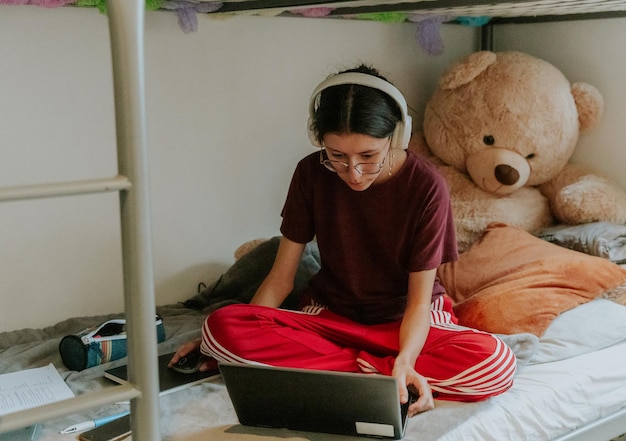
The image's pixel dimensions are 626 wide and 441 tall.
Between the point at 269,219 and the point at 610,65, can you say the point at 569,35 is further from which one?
the point at 269,219

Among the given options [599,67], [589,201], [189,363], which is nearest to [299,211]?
[189,363]

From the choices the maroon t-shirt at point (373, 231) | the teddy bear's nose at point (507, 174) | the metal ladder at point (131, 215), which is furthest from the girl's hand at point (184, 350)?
the teddy bear's nose at point (507, 174)

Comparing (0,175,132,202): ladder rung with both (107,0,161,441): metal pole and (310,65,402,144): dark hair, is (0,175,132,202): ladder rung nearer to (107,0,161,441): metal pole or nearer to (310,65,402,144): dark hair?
(107,0,161,441): metal pole

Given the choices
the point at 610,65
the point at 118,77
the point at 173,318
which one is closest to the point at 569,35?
the point at 610,65

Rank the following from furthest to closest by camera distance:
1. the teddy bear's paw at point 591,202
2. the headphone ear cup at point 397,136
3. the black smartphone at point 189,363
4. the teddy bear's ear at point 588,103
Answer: the teddy bear's ear at point 588,103 → the teddy bear's paw at point 591,202 → the black smartphone at point 189,363 → the headphone ear cup at point 397,136

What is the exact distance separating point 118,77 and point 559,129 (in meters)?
1.65

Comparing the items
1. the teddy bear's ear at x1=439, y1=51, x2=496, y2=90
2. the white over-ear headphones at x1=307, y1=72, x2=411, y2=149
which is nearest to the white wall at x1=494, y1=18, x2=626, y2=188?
the teddy bear's ear at x1=439, y1=51, x2=496, y2=90

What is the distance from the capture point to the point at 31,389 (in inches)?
62.8

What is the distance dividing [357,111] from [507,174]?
3.03 ft

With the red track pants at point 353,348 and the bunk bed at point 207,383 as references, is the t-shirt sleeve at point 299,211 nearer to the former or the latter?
the red track pants at point 353,348

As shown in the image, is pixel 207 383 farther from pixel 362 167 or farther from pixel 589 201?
pixel 589 201

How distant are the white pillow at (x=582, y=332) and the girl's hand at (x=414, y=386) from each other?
33 centimetres

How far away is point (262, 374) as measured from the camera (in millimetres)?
1401

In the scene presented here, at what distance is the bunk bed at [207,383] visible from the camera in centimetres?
96
